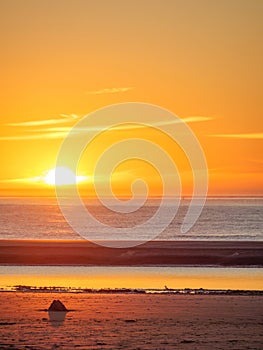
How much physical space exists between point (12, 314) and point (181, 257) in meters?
32.7

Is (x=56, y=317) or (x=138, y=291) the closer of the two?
(x=56, y=317)

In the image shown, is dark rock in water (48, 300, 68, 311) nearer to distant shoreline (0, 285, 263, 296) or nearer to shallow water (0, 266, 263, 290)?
distant shoreline (0, 285, 263, 296)

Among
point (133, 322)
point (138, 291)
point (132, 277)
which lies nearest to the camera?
point (133, 322)

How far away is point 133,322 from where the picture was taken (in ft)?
101

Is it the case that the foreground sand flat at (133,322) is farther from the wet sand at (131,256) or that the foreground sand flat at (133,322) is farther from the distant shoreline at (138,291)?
the wet sand at (131,256)

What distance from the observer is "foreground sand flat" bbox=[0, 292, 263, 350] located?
26.7 metres

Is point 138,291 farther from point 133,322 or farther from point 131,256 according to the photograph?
point 131,256

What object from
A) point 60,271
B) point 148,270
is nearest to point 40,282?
point 60,271

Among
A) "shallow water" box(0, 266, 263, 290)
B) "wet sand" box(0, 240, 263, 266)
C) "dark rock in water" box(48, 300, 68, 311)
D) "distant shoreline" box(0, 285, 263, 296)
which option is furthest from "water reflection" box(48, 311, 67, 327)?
"wet sand" box(0, 240, 263, 266)

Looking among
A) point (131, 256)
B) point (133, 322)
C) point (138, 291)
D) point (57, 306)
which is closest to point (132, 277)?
point (138, 291)

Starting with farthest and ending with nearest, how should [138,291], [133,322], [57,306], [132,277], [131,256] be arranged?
[131,256] < [132,277] < [138,291] < [57,306] < [133,322]

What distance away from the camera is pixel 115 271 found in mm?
53688

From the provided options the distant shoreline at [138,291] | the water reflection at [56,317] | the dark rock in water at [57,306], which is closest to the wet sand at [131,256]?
the distant shoreline at [138,291]

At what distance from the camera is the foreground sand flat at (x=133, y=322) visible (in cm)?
2666
